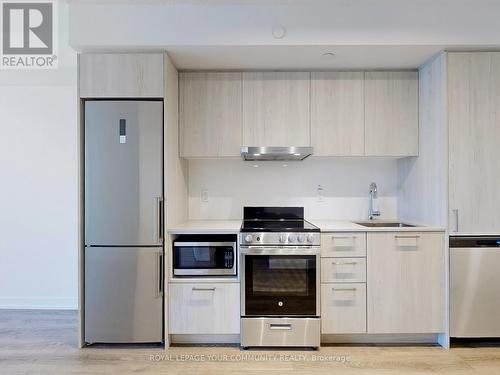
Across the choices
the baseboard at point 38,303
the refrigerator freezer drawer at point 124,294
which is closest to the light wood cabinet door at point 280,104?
the refrigerator freezer drawer at point 124,294

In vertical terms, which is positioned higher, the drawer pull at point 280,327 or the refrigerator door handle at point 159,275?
the refrigerator door handle at point 159,275

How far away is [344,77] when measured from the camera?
284 cm

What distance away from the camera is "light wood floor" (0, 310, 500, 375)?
2205 mm

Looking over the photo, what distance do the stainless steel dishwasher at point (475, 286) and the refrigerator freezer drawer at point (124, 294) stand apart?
2.23 metres

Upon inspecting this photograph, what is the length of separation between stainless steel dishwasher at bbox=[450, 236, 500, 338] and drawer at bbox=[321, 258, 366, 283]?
0.67 meters

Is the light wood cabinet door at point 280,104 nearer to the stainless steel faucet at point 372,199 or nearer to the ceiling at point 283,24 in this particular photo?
the ceiling at point 283,24

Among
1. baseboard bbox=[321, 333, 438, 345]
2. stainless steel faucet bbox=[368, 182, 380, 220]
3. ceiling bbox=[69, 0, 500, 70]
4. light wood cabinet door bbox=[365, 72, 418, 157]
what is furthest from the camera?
stainless steel faucet bbox=[368, 182, 380, 220]

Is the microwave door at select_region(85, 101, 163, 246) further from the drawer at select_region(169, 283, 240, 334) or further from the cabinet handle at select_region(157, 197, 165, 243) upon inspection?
the drawer at select_region(169, 283, 240, 334)

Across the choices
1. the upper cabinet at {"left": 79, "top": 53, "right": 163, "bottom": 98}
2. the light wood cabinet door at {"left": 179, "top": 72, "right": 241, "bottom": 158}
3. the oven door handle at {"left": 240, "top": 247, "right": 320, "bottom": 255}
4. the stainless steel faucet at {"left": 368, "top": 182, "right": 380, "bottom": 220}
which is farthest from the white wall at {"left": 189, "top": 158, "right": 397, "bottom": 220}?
the upper cabinet at {"left": 79, "top": 53, "right": 163, "bottom": 98}

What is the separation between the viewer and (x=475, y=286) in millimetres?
2443

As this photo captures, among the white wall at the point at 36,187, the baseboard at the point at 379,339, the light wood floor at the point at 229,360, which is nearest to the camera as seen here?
the light wood floor at the point at 229,360

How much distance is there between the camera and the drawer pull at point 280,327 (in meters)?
2.44

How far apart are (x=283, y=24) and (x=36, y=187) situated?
115 inches

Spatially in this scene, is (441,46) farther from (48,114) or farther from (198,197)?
(48,114)
